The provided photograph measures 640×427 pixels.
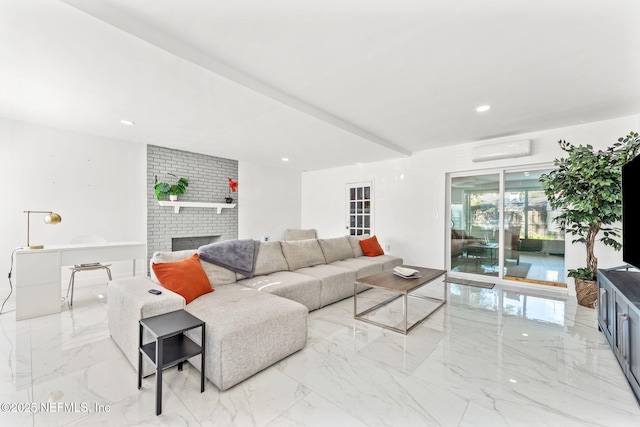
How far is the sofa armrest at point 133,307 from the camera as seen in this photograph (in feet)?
6.20

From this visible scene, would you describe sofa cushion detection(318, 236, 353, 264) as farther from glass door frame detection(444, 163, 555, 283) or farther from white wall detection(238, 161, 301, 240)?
Result: white wall detection(238, 161, 301, 240)

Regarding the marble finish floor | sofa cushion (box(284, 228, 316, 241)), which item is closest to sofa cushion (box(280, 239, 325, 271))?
the marble finish floor

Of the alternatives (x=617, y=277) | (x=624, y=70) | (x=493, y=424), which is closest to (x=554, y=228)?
(x=617, y=277)

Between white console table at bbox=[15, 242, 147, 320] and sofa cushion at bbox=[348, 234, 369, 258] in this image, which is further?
sofa cushion at bbox=[348, 234, 369, 258]

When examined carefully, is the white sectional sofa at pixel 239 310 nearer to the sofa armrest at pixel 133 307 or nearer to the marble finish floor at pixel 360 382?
the sofa armrest at pixel 133 307

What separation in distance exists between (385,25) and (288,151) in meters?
3.35

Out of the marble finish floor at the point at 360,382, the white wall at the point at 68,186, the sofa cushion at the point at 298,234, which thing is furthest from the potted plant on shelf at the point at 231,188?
the marble finish floor at the point at 360,382

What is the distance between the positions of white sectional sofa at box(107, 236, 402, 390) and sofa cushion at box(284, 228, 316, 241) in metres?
3.29

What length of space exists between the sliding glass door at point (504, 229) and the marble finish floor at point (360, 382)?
1.66 m

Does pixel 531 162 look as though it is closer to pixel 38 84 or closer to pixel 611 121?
pixel 611 121

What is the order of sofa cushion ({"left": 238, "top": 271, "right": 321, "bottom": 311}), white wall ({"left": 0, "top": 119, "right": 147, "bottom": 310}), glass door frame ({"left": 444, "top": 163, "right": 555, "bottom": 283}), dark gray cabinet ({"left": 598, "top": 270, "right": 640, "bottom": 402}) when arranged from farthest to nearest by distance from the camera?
glass door frame ({"left": 444, "top": 163, "right": 555, "bottom": 283}), white wall ({"left": 0, "top": 119, "right": 147, "bottom": 310}), sofa cushion ({"left": 238, "top": 271, "right": 321, "bottom": 311}), dark gray cabinet ({"left": 598, "top": 270, "right": 640, "bottom": 402})

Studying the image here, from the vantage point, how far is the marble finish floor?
1539mm

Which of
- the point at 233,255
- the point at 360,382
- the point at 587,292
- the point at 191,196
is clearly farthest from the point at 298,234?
the point at 587,292

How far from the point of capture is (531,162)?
408cm
